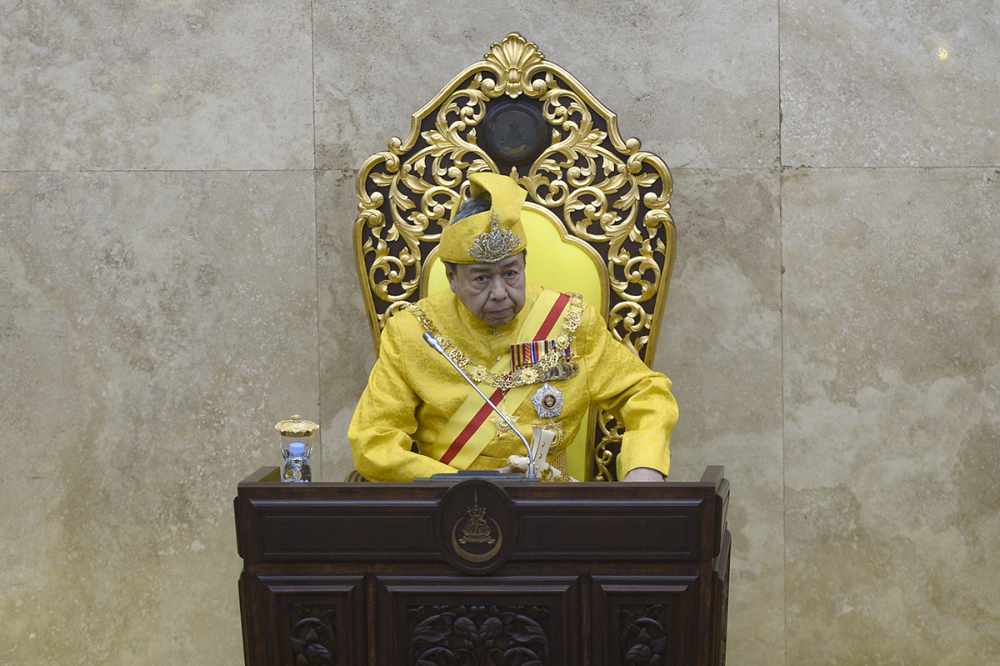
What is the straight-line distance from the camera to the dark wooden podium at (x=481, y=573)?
3.19m

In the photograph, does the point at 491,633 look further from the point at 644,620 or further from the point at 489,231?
the point at 489,231

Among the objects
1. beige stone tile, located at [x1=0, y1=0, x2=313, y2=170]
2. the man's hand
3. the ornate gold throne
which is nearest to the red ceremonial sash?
the ornate gold throne

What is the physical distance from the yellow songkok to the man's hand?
2.13 ft

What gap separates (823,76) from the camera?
435 centimetres

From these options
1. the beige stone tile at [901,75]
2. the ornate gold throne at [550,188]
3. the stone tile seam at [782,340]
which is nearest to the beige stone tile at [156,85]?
the ornate gold throne at [550,188]

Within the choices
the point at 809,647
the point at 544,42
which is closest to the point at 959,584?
the point at 809,647

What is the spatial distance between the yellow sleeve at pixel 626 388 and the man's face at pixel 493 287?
0.27 m

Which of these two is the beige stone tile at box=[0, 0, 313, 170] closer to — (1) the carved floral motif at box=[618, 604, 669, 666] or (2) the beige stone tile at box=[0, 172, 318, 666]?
(2) the beige stone tile at box=[0, 172, 318, 666]

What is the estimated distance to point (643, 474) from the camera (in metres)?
3.59

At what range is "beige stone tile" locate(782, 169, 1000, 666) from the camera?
4359mm

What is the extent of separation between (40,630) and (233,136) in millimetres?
1737

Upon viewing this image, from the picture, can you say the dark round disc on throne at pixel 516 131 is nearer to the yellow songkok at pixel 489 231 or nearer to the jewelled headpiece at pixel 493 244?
the yellow songkok at pixel 489 231

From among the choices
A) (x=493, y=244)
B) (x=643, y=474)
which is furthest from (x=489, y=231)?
(x=643, y=474)

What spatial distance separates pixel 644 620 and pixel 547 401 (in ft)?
2.58
